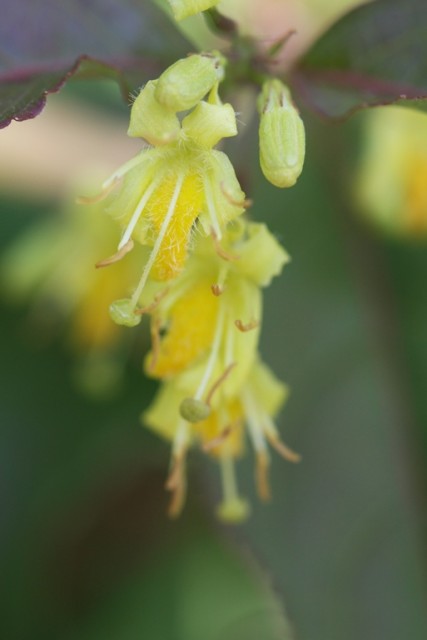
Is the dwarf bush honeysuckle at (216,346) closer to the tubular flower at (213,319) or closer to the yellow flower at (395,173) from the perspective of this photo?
the tubular flower at (213,319)

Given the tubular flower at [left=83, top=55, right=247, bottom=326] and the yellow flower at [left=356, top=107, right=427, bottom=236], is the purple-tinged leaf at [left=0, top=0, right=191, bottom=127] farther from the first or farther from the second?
the yellow flower at [left=356, top=107, right=427, bottom=236]

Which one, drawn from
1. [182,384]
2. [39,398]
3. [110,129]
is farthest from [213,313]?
[110,129]

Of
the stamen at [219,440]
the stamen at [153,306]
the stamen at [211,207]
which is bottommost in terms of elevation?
the stamen at [219,440]

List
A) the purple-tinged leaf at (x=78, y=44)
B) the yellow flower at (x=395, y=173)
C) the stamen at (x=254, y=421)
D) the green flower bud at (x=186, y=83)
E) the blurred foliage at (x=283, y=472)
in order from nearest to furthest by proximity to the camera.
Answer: the green flower bud at (x=186, y=83)
the purple-tinged leaf at (x=78, y=44)
the stamen at (x=254, y=421)
the blurred foliage at (x=283, y=472)
the yellow flower at (x=395, y=173)

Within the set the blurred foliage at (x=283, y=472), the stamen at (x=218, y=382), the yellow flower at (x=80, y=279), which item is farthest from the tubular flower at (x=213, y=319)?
the yellow flower at (x=80, y=279)

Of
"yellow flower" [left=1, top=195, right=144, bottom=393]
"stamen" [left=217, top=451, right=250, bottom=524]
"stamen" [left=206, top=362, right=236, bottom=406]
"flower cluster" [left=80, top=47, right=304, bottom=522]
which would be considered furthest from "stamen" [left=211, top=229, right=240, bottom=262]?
"yellow flower" [left=1, top=195, right=144, bottom=393]

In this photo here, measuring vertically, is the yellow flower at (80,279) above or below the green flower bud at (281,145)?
below

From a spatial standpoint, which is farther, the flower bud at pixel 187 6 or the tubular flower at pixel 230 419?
the tubular flower at pixel 230 419
